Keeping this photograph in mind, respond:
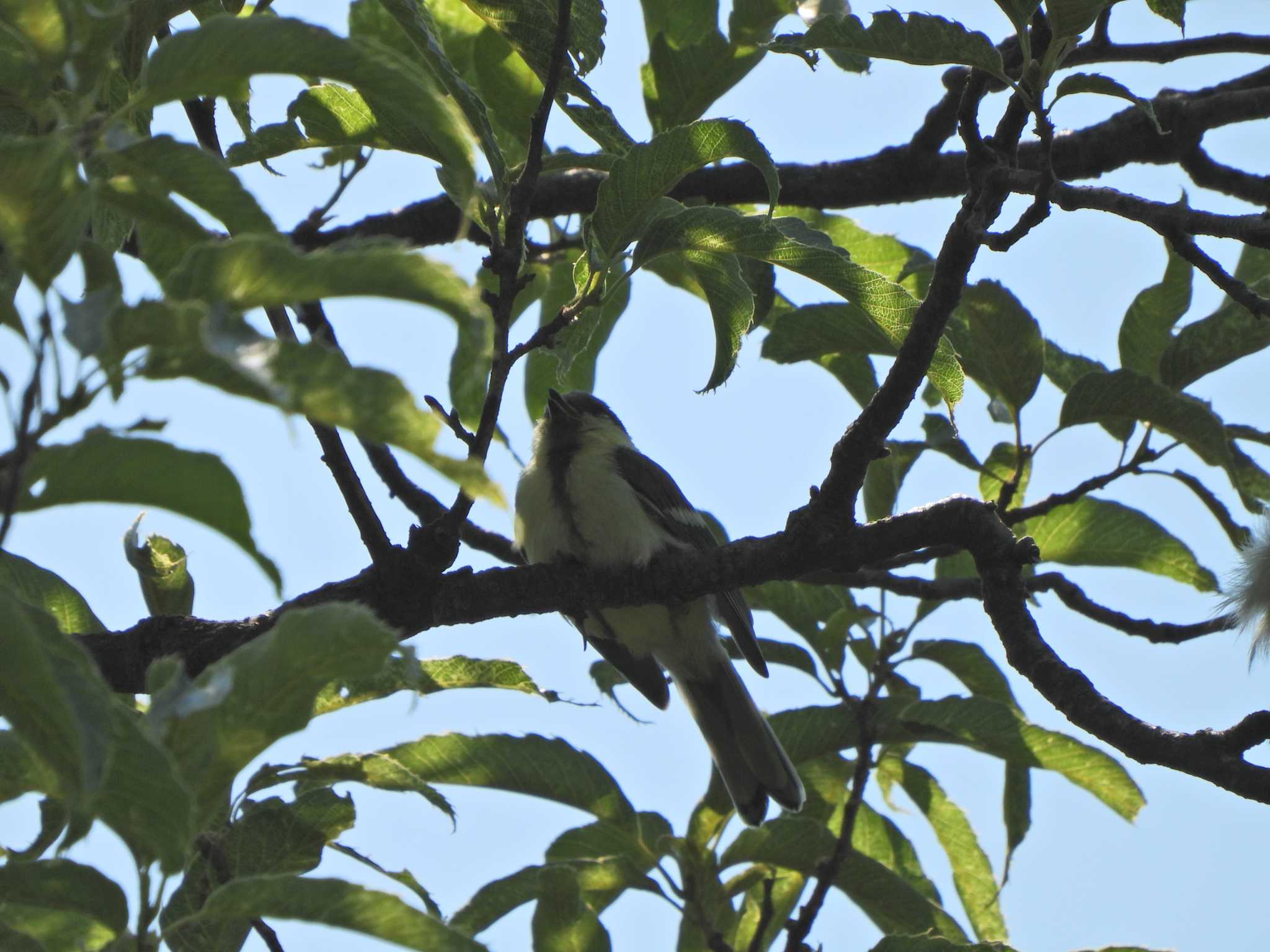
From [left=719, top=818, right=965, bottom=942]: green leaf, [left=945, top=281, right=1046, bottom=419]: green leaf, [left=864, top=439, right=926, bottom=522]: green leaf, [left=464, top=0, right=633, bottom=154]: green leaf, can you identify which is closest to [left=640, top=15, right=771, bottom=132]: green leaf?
[left=464, top=0, right=633, bottom=154]: green leaf

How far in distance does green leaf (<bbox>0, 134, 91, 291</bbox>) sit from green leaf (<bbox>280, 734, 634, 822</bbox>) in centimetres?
214

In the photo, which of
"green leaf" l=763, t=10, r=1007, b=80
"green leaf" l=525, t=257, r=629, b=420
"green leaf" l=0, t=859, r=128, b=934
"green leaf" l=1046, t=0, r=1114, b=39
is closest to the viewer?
"green leaf" l=0, t=859, r=128, b=934

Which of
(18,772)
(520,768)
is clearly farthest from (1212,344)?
(18,772)

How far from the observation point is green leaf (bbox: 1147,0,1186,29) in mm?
2525

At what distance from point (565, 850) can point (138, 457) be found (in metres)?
2.63

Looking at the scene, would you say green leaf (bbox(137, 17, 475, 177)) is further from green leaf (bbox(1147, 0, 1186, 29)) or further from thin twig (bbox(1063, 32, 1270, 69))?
thin twig (bbox(1063, 32, 1270, 69))

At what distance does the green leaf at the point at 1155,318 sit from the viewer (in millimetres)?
4191

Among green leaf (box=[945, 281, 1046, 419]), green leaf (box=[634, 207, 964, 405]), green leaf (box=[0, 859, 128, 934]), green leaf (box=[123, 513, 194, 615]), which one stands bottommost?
green leaf (box=[0, 859, 128, 934])

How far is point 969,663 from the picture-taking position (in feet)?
14.5

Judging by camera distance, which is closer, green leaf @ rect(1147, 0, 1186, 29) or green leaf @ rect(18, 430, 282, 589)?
green leaf @ rect(18, 430, 282, 589)

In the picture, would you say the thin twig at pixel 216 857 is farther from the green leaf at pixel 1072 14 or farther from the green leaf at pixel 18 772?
the green leaf at pixel 1072 14

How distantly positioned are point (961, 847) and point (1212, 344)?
190cm

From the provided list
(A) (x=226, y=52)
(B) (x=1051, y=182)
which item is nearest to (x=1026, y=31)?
(B) (x=1051, y=182)

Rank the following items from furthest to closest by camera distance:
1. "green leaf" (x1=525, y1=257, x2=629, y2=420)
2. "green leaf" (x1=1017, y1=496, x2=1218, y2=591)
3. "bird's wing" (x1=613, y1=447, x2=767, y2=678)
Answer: "bird's wing" (x1=613, y1=447, x2=767, y2=678), "green leaf" (x1=525, y1=257, x2=629, y2=420), "green leaf" (x1=1017, y1=496, x2=1218, y2=591)
